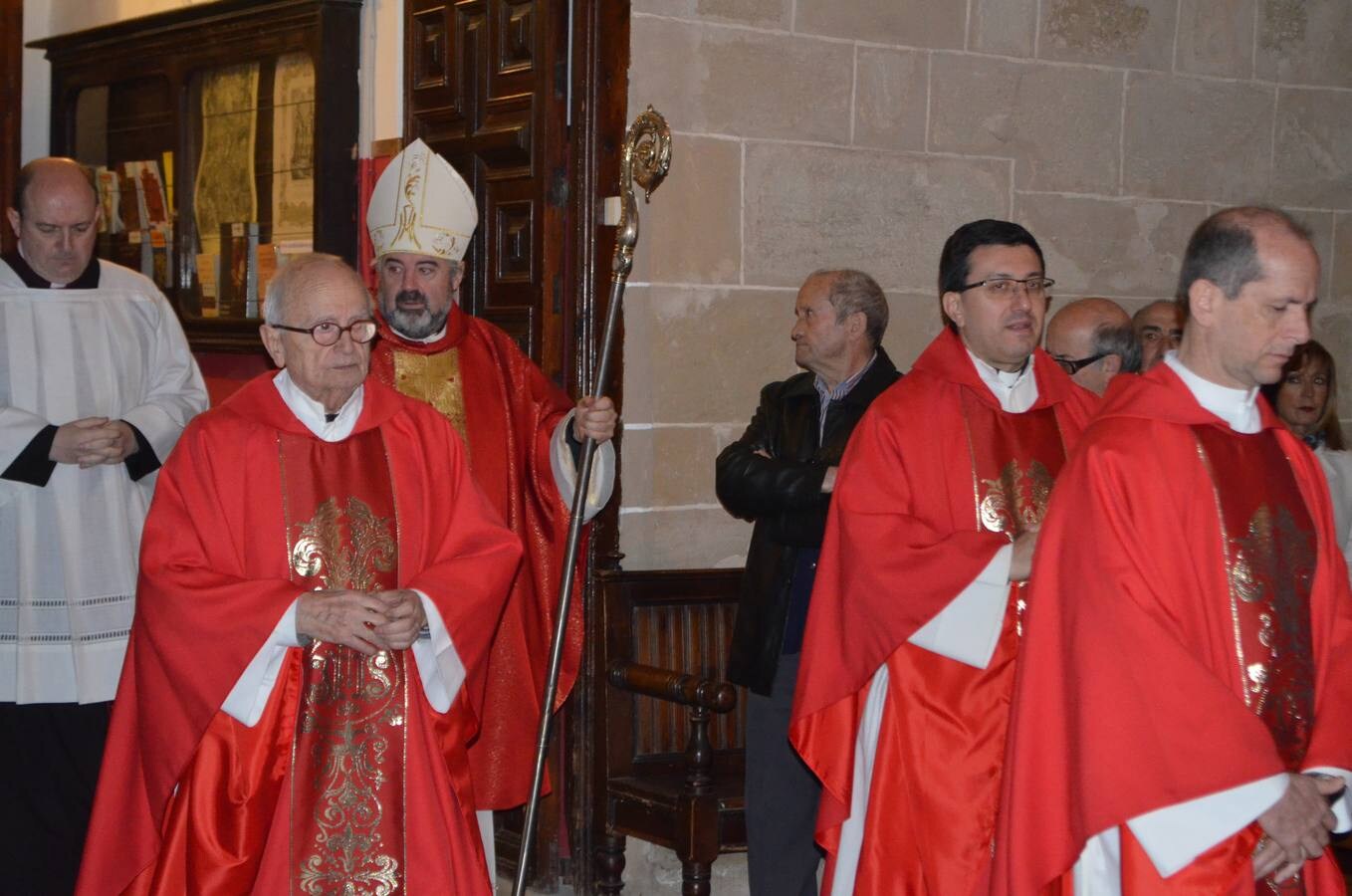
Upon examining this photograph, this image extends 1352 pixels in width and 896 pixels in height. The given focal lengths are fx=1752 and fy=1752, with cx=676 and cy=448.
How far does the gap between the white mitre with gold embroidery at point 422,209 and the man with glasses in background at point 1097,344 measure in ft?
5.98

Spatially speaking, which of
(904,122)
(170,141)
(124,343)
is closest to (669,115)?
(904,122)

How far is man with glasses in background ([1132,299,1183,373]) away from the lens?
17.6 ft

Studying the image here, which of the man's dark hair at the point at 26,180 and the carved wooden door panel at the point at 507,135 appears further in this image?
the carved wooden door panel at the point at 507,135

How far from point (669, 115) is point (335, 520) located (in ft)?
7.10

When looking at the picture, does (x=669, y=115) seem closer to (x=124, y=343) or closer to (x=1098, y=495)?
(x=124, y=343)

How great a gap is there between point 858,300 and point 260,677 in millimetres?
1905

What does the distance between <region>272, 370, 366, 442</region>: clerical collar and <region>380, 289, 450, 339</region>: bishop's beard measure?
1.04 metres

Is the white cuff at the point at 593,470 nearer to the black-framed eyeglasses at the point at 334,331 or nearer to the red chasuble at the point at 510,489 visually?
the red chasuble at the point at 510,489

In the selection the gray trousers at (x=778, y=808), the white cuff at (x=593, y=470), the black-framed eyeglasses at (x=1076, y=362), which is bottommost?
the gray trousers at (x=778, y=808)

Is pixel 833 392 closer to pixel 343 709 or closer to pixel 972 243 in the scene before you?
pixel 972 243

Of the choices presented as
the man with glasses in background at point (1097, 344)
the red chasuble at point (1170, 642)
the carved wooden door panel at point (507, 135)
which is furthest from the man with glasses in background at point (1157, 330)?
the red chasuble at point (1170, 642)

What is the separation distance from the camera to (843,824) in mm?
4145

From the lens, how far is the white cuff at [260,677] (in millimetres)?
3721

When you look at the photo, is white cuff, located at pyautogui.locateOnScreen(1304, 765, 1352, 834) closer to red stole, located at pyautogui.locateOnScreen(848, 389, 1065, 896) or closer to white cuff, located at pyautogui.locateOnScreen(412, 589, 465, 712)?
red stole, located at pyautogui.locateOnScreen(848, 389, 1065, 896)
